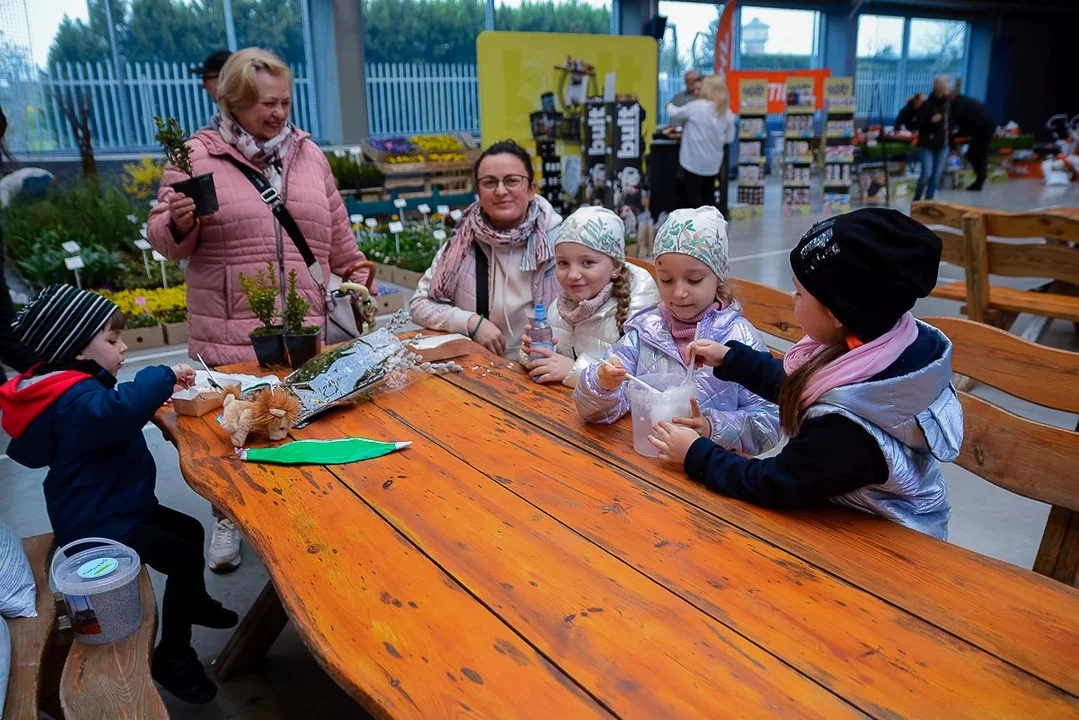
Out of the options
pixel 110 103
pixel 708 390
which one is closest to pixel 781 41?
pixel 110 103

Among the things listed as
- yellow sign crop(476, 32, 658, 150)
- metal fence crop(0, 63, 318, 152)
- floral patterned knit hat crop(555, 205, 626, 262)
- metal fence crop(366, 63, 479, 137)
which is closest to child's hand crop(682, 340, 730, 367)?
floral patterned knit hat crop(555, 205, 626, 262)

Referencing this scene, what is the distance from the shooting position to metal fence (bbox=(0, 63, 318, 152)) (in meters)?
9.76

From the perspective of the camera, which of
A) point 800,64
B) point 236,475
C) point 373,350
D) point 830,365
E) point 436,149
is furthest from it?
point 800,64

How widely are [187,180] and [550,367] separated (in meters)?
1.17

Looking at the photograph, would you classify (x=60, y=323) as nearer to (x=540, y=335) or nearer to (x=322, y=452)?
(x=322, y=452)

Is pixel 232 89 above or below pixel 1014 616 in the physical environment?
above

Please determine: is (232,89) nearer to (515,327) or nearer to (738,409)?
(515,327)

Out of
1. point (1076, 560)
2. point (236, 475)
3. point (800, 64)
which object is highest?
point (800, 64)

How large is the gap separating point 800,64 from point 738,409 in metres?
18.6

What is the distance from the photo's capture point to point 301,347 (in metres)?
2.20

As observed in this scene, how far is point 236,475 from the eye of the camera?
1587 mm

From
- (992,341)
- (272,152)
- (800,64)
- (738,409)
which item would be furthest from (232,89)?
(800,64)

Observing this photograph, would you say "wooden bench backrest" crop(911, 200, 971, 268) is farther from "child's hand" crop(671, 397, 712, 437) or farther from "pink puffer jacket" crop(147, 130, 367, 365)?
"pink puffer jacket" crop(147, 130, 367, 365)

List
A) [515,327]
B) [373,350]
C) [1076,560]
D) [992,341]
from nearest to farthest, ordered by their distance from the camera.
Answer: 1. [1076,560]
2. [992,341]
3. [373,350]
4. [515,327]
